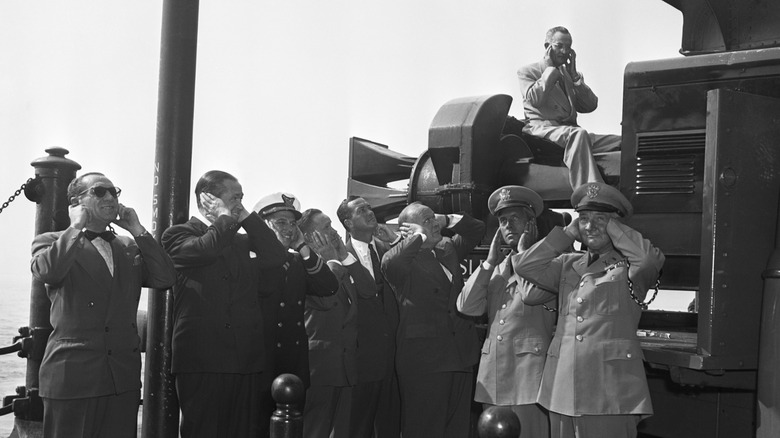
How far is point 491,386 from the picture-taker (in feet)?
16.9

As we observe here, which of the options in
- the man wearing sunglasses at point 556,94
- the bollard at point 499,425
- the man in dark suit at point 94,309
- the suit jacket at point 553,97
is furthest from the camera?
the suit jacket at point 553,97

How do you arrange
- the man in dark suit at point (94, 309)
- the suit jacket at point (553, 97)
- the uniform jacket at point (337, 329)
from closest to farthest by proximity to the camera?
the man in dark suit at point (94, 309) < the uniform jacket at point (337, 329) < the suit jacket at point (553, 97)

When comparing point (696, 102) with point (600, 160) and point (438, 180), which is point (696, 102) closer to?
point (600, 160)

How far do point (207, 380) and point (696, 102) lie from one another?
2.87 m

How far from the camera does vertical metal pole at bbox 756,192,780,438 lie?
415cm

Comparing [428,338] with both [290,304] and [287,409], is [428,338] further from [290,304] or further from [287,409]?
[287,409]

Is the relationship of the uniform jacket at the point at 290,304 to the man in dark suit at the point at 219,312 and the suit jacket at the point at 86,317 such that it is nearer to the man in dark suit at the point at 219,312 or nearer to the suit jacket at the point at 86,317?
the man in dark suit at the point at 219,312

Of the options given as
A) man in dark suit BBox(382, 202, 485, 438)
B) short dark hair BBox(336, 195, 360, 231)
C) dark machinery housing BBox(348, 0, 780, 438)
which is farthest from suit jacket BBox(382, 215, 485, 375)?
dark machinery housing BBox(348, 0, 780, 438)

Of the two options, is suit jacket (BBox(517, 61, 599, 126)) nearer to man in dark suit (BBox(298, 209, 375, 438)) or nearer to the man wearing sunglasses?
the man wearing sunglasses

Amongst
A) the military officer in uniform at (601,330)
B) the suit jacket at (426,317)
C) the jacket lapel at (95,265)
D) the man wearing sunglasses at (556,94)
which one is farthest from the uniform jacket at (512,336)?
the jacket lapel at (95,265)

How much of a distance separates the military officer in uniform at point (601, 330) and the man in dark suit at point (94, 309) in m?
2.01

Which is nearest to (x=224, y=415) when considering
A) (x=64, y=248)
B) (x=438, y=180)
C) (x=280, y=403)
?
(x=280, y=403)

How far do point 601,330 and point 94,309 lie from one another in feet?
7.81

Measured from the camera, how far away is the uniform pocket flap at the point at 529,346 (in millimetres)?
5047
